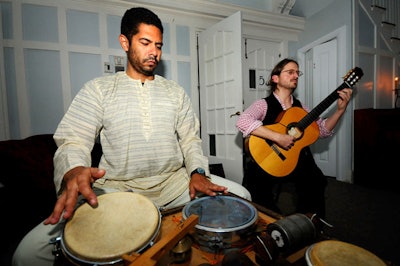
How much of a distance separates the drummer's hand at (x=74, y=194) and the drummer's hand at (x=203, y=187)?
52 centimetres

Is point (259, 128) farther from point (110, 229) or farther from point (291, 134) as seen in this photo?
point (110, 229)

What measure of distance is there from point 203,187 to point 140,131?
543mm

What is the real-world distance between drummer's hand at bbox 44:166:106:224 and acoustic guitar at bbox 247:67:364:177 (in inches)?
60.1

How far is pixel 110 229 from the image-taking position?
74cm

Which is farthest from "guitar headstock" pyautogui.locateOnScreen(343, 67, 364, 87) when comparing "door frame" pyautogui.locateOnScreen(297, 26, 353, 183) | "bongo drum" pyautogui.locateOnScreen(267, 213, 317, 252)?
"bongo drum" pyautogui.locateOnScreen(267, 213, 317, 252)

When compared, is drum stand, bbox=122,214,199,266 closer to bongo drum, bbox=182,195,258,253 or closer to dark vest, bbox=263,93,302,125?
bongo drum, bbox=182,195,258,253

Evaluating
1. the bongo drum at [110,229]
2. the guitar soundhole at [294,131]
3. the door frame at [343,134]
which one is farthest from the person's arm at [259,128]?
the door frame at [343,134]

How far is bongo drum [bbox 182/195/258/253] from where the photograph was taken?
769 mm

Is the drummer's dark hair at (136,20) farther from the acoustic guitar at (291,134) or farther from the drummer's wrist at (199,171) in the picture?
the acoustic guitar at (291,134)

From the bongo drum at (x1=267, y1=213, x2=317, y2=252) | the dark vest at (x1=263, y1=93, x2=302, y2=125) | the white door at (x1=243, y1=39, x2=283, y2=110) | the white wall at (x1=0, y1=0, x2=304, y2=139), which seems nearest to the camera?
the bongo drum at (x1=267, y1=213, x2=317, y2=252)

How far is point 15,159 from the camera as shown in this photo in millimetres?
1540

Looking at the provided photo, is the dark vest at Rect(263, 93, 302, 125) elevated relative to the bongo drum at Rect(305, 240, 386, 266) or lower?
elevated

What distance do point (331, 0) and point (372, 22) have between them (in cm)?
78

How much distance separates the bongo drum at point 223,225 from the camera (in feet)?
2.52
